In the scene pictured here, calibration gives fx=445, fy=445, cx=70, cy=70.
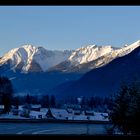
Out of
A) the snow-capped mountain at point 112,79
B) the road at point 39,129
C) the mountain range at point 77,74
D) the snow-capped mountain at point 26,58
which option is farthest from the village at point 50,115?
the snow-capped mountain at point 26,58

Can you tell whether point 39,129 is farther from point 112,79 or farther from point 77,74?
point 77,74

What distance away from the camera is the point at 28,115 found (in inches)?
376

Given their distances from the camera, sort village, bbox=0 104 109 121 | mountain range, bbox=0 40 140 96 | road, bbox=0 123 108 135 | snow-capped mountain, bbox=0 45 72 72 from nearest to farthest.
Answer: road, bbox=0 123 108 135 < village, bbox=0 104 109 121 < mountain range, bbox=0 40 140 96 < snow-capped mountain, bbox=0 45 72 72

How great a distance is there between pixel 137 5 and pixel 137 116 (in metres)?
9.10

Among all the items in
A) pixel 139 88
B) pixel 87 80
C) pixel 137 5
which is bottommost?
pixel 137 5

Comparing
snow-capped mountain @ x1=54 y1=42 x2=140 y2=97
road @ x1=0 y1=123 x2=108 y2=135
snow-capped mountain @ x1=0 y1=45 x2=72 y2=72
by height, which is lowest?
road @ x1=0 y1=123 x2=108 y2=135

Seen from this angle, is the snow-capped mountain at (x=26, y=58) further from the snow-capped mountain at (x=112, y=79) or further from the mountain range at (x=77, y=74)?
the snow-capped mountain at (x=112, y=79)

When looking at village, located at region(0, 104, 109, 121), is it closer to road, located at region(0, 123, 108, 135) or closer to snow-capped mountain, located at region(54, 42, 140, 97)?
road, located at region(0, 123, 108, 135)

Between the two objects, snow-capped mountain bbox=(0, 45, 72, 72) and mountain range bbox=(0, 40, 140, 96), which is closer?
mountain range bbox=(0, 40, 140, 96)

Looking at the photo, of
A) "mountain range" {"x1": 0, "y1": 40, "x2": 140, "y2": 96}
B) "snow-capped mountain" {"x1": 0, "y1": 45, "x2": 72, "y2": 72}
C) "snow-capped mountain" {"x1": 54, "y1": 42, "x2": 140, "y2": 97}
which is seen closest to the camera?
"snow-capped mountain" {"x1": 54, "y1": 42, "x2": 140, "y2": 97}

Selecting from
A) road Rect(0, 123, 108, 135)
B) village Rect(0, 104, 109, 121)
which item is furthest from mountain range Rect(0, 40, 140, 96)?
village Rect(0, 104, 109, 121)

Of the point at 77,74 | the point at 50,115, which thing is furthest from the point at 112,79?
the point at 77,74
